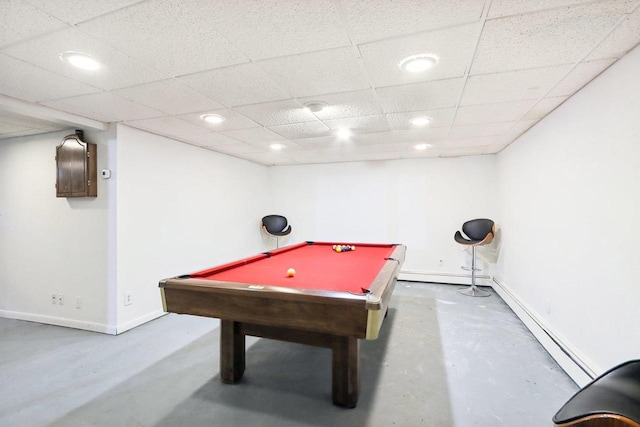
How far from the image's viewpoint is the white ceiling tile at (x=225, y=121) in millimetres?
2809

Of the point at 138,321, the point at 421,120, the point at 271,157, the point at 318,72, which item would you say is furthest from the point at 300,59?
the point at 271,157

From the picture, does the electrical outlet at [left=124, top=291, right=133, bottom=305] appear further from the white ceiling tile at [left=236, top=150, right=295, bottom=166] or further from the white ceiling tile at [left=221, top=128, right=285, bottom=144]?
the white ceiling tile at [left=236, top=150, right=295, bottom=166]

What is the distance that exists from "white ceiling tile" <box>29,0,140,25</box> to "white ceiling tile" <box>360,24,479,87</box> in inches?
46.8

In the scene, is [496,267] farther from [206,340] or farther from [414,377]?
[206,340]

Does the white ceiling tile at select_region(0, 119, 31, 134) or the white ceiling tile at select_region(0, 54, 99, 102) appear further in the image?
the white ceiling tile at select_region(0, 119, 31, 134)

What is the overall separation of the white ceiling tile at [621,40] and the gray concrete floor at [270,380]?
2.16m

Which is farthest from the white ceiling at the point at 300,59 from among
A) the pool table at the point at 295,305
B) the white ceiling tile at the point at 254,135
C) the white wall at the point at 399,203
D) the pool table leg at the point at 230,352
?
the white wall at the point at 399,203

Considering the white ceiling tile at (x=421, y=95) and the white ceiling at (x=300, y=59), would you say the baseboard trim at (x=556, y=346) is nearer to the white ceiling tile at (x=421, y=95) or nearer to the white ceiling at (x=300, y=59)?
the white ceiling at (x=300, y=59)

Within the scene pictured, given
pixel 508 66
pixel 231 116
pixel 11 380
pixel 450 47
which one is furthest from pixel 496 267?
pixel 11 380

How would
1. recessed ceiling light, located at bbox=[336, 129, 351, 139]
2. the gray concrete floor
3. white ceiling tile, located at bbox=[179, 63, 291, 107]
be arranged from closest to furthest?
the gray concrete floor < white ceiling tile, located at bbox=[179, 63, 291, 107] < recessed ceiling light, located at bbox=[336, 129, 351, 139]

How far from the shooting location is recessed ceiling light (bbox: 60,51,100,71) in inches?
68.2

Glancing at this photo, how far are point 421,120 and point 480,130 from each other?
0.88m

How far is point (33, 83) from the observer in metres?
2.14

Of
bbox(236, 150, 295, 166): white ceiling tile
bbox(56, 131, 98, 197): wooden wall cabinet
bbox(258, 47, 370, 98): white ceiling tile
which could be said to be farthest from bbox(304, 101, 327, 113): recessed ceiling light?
bbox(56, 131, 98, 197): wooden wall cabinet
